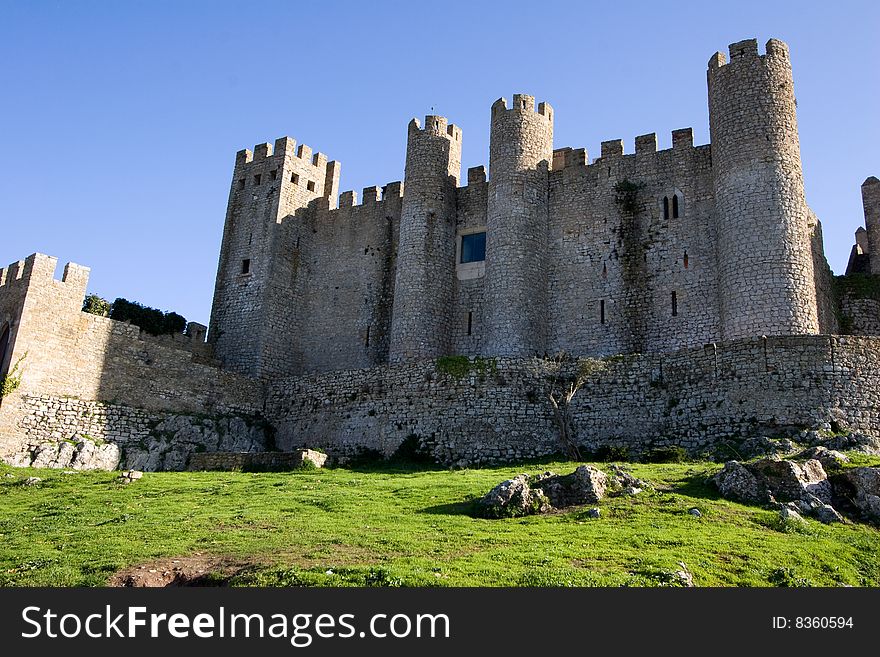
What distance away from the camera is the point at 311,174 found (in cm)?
4588

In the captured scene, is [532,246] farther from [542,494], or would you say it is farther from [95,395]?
[542,494]

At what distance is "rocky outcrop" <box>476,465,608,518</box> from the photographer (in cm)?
1806

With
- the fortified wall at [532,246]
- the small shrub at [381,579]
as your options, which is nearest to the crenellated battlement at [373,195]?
the fortified wall at [532,246]

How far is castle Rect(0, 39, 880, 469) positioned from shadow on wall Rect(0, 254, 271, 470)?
0.27ft

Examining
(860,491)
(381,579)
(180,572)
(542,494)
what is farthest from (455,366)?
(381,579)

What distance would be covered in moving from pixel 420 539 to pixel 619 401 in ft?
47.0

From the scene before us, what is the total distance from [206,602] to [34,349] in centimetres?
2294

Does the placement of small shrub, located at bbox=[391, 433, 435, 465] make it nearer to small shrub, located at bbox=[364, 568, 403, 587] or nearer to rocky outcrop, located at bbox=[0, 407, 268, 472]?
rocky outcrop, located at bbox=[0, 407, 268, 472]

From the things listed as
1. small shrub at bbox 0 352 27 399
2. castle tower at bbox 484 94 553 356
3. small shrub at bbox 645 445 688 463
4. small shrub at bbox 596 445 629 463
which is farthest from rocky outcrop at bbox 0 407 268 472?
small shrub at bbox 645 445 688 463

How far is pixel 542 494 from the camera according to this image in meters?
18.5

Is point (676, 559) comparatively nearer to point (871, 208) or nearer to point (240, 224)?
point (871, 208)

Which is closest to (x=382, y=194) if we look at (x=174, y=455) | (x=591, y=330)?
(x=591, y=330)

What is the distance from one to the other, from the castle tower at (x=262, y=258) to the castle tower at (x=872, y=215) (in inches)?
996

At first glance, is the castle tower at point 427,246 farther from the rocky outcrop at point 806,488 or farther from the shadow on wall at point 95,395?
the rocky outcrop at point 806,488
